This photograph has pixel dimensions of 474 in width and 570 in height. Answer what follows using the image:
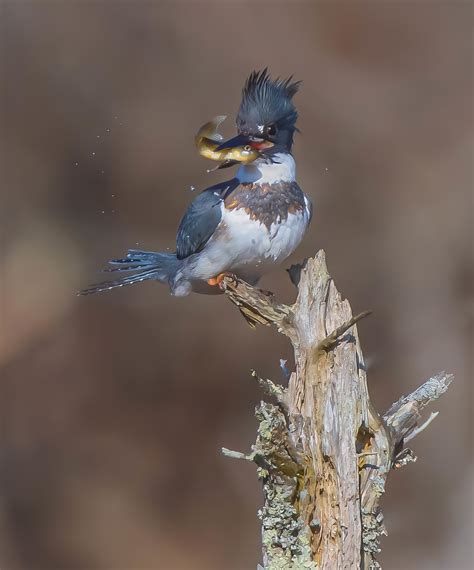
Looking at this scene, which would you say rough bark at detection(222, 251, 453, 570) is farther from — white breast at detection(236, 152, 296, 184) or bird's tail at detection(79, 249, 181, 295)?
bird's tail at detection(79, 249, 181, 295)

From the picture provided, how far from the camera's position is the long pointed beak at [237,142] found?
7.47 ft

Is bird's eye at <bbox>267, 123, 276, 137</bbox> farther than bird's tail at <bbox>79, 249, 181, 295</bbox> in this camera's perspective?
No

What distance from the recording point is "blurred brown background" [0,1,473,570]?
4.21m

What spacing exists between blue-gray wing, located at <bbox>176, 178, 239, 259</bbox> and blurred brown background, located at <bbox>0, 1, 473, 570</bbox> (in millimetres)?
1591

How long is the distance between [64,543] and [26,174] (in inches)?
65.8

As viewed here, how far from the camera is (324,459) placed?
185cm

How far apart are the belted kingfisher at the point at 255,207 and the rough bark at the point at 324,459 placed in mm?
472

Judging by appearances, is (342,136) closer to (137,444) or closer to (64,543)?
(137,444)

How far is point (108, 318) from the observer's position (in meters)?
4.21

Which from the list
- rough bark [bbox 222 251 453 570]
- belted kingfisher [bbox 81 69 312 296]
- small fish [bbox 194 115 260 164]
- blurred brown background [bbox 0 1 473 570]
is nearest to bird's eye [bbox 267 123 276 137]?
belted kingfisher [bbox 81 69 312 296]

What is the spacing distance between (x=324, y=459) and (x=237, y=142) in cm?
85

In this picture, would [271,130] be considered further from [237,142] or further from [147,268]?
[147,268]

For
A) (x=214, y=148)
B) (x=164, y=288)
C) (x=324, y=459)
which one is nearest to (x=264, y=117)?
(x=214, y=148)

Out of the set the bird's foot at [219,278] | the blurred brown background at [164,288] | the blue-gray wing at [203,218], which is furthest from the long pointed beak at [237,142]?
the blurred brown background at [164,288]
